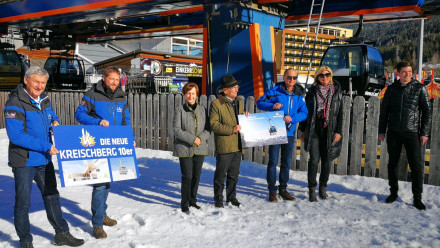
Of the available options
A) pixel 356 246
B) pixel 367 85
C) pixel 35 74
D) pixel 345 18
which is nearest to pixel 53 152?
pixel 35 74

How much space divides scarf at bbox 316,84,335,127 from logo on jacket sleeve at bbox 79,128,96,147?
10.1 ft

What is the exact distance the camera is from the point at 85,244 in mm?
3779

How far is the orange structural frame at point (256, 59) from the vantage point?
999 centimetres

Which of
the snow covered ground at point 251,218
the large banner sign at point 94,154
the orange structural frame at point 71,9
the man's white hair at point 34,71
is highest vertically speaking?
the orange structural frame at point 71,9

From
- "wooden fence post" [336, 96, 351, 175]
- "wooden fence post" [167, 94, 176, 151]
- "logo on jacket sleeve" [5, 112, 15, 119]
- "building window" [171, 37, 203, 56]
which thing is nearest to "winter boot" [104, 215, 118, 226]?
"logo on jacket sleeve" [5, 112, 15, 119]

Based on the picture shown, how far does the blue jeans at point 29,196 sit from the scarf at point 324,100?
11.6 feet

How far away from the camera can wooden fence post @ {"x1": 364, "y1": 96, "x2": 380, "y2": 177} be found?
21.1 ft

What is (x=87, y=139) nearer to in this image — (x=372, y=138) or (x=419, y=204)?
(x=419, y=204)

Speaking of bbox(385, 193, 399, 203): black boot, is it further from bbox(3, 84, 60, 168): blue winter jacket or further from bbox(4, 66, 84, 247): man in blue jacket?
bbox(3, 84, 60, 168): blue winter jacket

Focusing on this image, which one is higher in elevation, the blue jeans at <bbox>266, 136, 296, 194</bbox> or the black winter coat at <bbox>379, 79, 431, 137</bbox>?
the black winter coat at <bbox>379, 79, 431, 137</bbox>

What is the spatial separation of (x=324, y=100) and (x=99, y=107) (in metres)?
3.04

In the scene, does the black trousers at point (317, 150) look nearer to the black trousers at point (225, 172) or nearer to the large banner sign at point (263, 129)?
the large banner sign at point (263, 129)

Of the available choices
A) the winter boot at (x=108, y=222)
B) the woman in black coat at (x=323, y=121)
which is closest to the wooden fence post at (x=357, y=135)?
the woman in black coat at (x=323, y=121)

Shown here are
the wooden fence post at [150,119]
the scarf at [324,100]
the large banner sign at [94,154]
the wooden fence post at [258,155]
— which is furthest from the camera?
the wooden fence post at [150,119]
